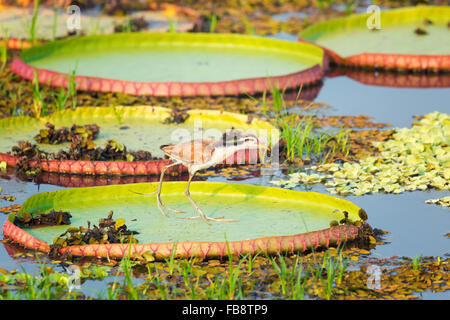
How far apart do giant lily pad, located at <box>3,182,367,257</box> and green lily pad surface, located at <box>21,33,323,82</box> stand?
336 cm

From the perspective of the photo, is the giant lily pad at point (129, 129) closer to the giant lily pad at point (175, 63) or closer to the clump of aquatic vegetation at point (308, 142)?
the clump of aquatic vegetation at point (308, 142)

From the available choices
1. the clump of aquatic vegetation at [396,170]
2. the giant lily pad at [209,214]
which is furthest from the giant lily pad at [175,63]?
the giant lily pad at [209,214]

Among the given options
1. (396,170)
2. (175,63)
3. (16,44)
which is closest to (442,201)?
(396,170)

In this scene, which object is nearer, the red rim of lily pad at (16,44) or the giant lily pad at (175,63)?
the giant lily pad at (175,63)

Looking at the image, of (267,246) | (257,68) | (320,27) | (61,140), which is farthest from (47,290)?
(320,27)

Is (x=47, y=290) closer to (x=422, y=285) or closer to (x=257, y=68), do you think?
(x=422, y=285)

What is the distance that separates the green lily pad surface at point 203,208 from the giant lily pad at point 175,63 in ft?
9.70

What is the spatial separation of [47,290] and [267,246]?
1494 millimetres

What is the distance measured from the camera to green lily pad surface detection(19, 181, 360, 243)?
5559mm

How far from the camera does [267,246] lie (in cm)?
525

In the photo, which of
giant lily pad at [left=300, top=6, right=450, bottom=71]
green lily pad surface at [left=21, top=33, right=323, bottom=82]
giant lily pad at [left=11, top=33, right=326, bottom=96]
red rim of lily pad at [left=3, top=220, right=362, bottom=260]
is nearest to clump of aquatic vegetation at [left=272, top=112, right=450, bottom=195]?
red rim of lily pad at [left=3, top=220, right=362, bottom=260]

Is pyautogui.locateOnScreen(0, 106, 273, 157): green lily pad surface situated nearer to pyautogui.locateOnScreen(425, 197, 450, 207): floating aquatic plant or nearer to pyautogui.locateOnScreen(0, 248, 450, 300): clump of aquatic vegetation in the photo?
pyautogui.locateOnScreen(425, 197, 450, 207): floating aquatic plant

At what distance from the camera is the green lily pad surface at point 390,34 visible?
10727 mm

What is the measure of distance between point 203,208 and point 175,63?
4310 millimetres
